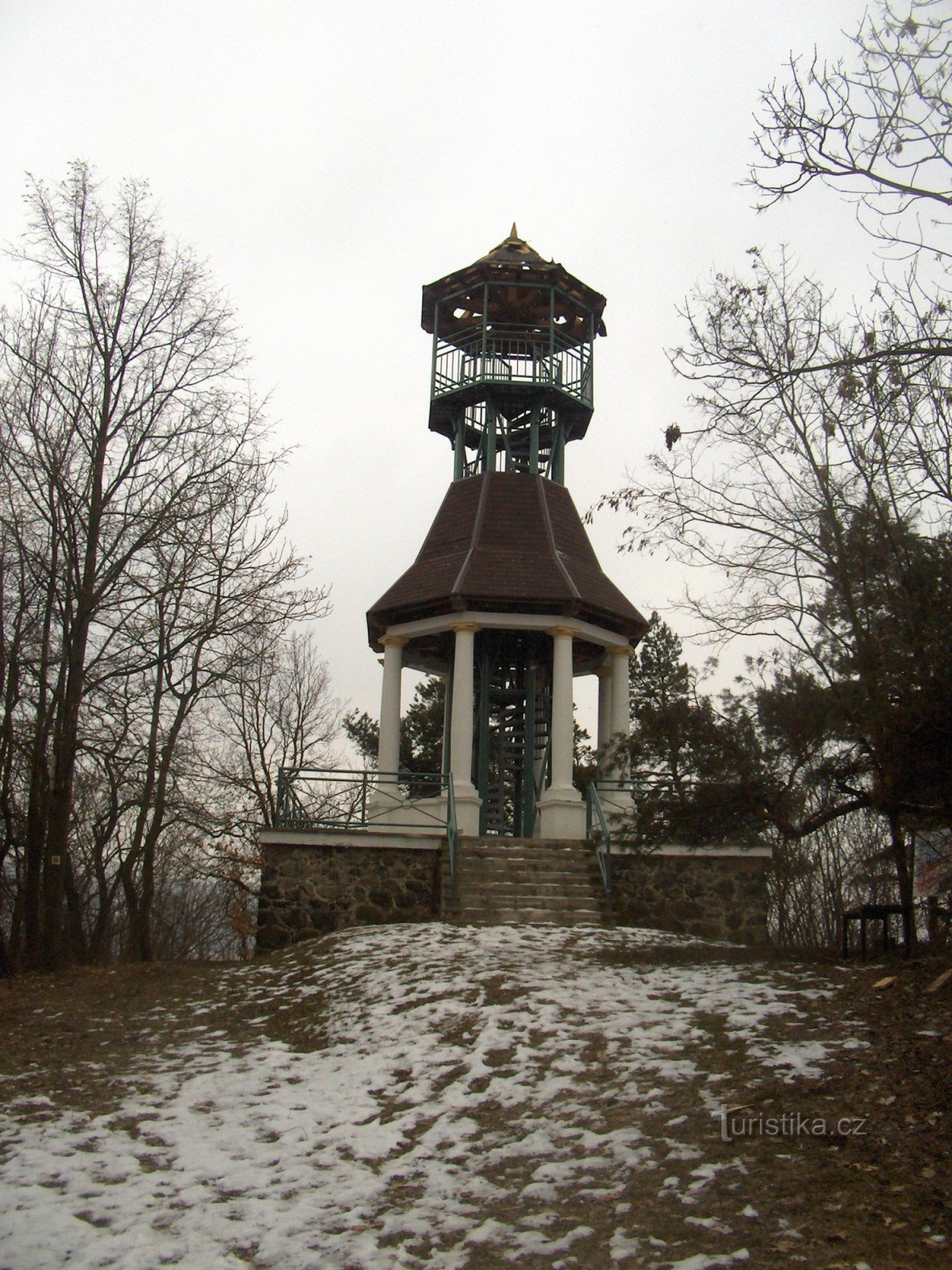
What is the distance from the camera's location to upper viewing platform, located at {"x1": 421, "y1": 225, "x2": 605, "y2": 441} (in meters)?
17.2

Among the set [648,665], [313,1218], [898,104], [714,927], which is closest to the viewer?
[313,1218]

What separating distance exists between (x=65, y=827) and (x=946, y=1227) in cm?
969

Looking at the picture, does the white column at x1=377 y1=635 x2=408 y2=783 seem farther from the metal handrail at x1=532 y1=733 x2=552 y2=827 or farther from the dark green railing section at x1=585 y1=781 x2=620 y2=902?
the dark green railing section at x1=585 y1=781 x2=620 y2=902

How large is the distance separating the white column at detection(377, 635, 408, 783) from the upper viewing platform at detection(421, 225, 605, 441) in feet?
13.6

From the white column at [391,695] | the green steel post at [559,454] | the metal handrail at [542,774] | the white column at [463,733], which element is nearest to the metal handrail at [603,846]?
the white column at [463,733]

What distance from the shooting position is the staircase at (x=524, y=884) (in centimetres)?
1164

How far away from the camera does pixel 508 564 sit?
50.4 feet

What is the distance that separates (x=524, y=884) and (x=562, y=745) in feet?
9.09

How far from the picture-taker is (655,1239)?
14.5 feet

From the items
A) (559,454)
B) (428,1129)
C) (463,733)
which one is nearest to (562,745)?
(463,733)

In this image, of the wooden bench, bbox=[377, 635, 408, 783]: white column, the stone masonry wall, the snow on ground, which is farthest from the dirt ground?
bbox=[377, 635, 408, 783]: white column

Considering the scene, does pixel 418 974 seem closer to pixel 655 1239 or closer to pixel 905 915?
pixel 905 915

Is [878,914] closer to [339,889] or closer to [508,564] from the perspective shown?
[339,889]

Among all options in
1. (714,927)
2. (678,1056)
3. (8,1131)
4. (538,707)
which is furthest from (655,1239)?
(538,707)
